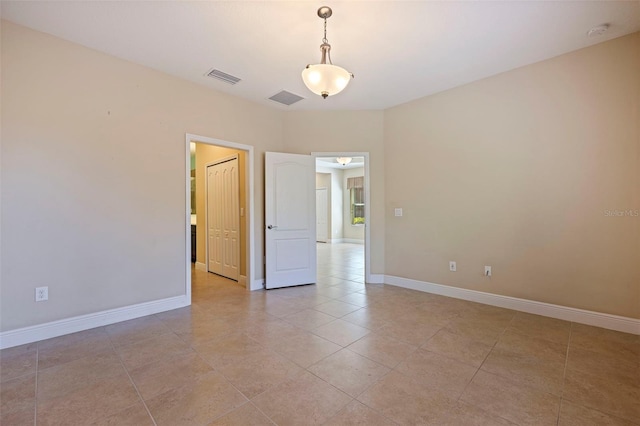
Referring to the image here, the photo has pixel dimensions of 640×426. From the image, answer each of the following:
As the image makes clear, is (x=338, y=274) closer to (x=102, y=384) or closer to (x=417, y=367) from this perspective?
(x=417, y=367)


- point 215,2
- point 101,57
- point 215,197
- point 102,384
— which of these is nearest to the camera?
point 102,384

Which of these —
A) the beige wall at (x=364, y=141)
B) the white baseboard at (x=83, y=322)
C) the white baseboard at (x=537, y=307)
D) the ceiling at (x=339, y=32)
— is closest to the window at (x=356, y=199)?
the beige wall at (x=364, y=141)

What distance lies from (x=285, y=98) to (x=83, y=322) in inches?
142

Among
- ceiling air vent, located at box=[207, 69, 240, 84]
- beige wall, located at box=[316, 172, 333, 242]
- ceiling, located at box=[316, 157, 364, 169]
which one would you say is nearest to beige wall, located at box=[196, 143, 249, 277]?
ceiling air vent, located at box=[207, 69, 240, 84]

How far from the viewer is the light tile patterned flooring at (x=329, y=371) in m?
1.61

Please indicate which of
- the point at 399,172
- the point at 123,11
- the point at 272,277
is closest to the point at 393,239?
the point at 399,172

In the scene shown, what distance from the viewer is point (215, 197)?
524cm

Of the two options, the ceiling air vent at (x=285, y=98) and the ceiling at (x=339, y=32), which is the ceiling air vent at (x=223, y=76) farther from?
the ceiling air vent at (x=285, y=98)

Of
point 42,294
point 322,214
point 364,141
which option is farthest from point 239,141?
point 322,214

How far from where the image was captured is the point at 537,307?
3.14 meters

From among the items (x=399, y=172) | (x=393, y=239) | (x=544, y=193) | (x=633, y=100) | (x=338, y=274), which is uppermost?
(x=633, y=100)

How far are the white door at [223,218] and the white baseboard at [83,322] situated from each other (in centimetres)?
145

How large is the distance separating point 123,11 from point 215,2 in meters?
0.81

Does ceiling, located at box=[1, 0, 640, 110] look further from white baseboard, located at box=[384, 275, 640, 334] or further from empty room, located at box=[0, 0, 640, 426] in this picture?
white baseboard, located at box=[384, 275, 640, 334]
